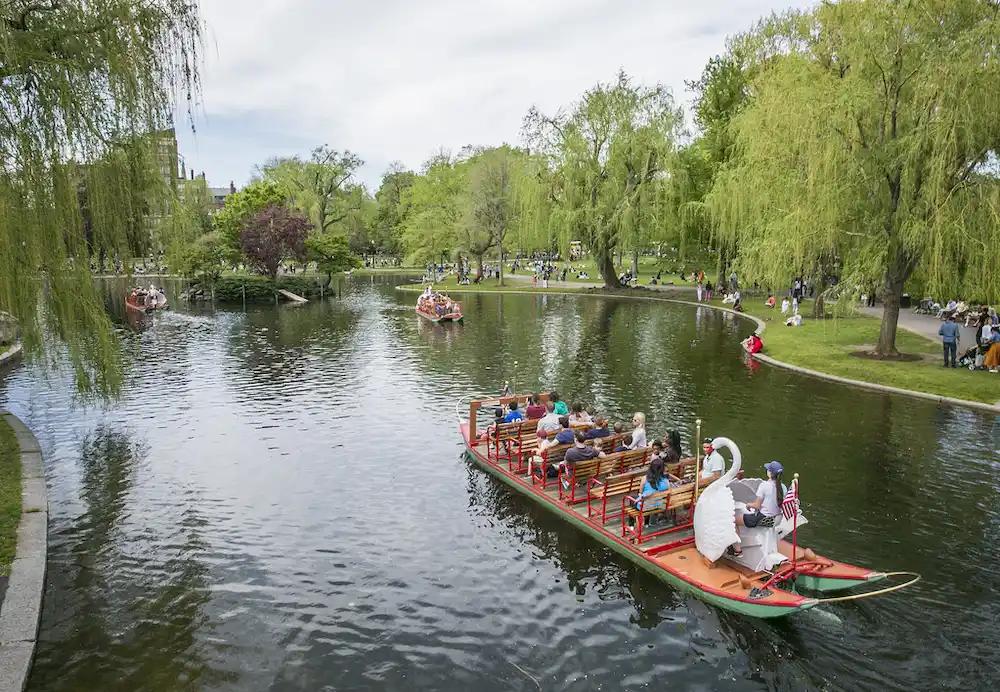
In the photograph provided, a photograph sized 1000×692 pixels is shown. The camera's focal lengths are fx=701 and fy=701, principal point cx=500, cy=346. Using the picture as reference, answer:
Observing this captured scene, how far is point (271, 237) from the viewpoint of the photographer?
6644 cm

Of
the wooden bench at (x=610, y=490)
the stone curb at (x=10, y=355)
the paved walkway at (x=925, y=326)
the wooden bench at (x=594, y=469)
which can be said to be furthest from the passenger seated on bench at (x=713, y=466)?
the stone curb at (x=10, y=355)

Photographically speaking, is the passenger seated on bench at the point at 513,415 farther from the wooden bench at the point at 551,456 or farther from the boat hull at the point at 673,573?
the wooden bench at the point at 551,456

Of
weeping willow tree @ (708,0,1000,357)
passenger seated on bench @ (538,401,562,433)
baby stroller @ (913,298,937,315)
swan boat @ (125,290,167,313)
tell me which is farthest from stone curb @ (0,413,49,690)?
baby stroller @ (913,298,937,315)

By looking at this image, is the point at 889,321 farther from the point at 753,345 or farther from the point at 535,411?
the point at 535,411

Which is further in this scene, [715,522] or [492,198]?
[492,198]

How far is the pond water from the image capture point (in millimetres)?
9711

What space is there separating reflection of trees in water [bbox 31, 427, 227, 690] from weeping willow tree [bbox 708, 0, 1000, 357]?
24.1m

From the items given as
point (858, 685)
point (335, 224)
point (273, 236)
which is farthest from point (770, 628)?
point (335, 224)

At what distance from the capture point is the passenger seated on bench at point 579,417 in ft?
55.3

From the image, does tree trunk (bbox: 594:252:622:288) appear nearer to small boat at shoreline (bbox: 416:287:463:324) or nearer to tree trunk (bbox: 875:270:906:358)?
small boat at shoreline (bbox: 416:287:463:324)

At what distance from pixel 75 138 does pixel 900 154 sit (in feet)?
82.2

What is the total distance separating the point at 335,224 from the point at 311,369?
7527cm

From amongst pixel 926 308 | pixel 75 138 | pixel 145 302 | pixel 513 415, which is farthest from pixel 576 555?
pixel 145 302

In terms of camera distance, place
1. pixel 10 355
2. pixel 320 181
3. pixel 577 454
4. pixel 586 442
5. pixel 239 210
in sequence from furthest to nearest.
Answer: pixel 320 181 → pixel 239 210 → pixel 10 355 → pixel 586 442 → pixel 577 454
